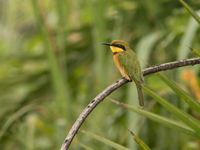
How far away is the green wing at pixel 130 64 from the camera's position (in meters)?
0.98

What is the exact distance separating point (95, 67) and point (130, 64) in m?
0.77

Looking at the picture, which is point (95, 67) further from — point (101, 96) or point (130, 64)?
point (101, 96)

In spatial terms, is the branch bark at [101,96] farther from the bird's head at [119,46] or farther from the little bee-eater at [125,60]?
the bird's head at [119,46]

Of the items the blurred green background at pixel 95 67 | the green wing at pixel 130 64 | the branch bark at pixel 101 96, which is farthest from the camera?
the blurred green background at pixel 95 67

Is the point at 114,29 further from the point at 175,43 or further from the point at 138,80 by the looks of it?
the point at 138,80

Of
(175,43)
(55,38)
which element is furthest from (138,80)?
(55,38)

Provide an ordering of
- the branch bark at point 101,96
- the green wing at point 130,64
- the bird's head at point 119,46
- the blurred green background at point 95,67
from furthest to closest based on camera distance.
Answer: the blurred green background at point 95,67
the bird's head at point 119,46
the green wing at point 130,64
the branch bark at point 101,96

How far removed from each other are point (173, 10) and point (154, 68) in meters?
1.06

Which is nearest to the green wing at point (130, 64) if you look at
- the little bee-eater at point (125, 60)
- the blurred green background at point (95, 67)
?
the little bee-eater at point (125, 60)

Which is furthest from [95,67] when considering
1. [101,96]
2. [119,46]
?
[101,96]

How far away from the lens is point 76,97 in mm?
2115

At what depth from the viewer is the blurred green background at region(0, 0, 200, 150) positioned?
4.71ft

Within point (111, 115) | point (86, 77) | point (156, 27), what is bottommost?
point (111, 115)

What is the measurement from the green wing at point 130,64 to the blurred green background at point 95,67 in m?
0.15
